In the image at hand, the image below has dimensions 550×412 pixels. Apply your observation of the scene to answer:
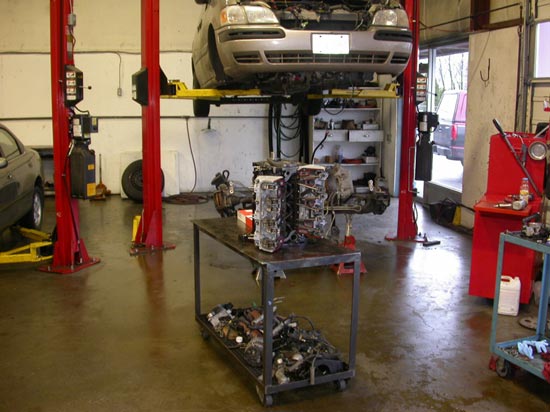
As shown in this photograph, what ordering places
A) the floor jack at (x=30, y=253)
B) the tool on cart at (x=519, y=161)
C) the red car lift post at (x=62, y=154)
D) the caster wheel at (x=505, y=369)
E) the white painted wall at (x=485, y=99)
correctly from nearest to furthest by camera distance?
the caster wheel at (x=505, y=369) < the tool on cart at (x=519, y=161) < the red car lift post at (x=62, y=154) < the floor jack at (x=30, y=253) < the white painted wall at (x=485, y=99)

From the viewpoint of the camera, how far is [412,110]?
21.1ft

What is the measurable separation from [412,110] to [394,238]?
4.85 ft

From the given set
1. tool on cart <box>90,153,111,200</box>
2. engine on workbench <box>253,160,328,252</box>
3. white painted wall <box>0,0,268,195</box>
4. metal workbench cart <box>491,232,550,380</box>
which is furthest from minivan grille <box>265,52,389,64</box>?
tool on cart <box>90,153,111,200</box>

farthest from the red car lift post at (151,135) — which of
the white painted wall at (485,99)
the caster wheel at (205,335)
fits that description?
the white painted wall at (485,99)

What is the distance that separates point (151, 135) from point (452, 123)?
210 inches

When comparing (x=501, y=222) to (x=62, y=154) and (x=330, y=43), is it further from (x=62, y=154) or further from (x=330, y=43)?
(x=62, y=154)

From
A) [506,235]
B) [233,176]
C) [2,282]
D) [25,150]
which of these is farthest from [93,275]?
[233,176]

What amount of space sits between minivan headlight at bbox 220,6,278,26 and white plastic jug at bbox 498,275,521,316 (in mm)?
2605

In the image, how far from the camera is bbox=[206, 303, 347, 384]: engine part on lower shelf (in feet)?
10.0

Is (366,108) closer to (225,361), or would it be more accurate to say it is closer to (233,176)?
(233,176)

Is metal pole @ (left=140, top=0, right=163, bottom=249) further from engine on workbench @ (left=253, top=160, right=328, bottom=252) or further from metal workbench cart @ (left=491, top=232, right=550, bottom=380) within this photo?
metal workbench cart @ (left=491, top=232, right=550, bottom=380)

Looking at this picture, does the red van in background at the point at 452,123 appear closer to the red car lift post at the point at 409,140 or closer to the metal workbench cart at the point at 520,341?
the red car lift post at the point at 409,140

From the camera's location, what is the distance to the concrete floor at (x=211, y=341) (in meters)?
3.04

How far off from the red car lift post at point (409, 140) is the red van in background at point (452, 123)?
2.54 m
